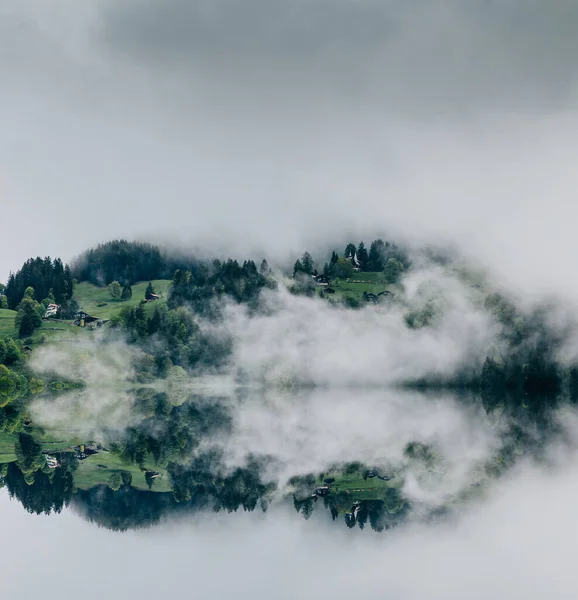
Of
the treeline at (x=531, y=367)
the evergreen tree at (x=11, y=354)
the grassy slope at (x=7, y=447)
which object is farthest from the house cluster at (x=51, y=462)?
the evergreen tree at (x=11, y=354)

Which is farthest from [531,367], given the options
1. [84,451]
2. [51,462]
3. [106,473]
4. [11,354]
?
[106,473]

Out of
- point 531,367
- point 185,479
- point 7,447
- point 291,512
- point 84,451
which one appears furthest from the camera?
point 531,367

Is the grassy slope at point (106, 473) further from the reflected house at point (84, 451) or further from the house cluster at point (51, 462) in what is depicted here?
the house cluster at point (51, 462)

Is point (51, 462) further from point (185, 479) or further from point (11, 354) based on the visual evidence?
point (11, 354)

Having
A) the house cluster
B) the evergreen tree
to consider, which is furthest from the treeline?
the house cluster

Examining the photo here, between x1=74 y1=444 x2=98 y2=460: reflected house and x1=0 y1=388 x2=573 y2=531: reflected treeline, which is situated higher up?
x1=74 y1=444 x2=98 y2=460: reflected house

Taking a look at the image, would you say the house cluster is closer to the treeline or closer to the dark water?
the dark water

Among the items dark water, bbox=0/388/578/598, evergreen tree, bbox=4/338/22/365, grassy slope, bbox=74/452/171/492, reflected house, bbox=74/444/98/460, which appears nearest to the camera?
dark water, bbox=0/388/578/598

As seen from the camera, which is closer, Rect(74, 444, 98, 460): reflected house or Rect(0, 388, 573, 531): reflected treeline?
Rect(0, 388, 573, 531): reflected treeline
